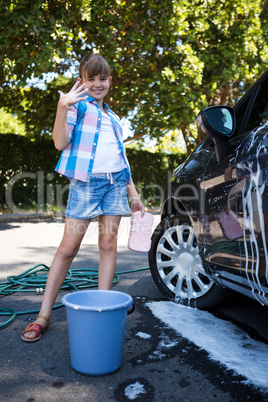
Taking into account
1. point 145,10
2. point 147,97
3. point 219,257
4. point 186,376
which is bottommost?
point 186,376

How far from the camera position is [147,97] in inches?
438

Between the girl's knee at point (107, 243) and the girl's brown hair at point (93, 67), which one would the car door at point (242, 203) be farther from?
the girl's brown hair at point (93, 67)

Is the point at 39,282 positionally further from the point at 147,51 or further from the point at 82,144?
the point at 147,51

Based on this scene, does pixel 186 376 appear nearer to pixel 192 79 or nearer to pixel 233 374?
pixel 233 374

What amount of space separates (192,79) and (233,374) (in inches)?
367

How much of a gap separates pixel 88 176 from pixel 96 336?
97cm

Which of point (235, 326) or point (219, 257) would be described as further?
point (235, 326)

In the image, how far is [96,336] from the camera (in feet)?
6.01

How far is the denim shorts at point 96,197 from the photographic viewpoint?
2.43 meters

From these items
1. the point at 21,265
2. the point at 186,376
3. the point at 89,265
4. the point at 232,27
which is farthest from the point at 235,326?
the point at 232,27

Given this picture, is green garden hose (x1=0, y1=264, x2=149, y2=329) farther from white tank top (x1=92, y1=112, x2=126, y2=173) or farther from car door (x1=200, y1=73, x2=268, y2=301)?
car door (x1=200, y1=73, x2=268, y2=301)

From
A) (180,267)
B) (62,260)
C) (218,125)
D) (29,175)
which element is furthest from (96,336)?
(29,175)

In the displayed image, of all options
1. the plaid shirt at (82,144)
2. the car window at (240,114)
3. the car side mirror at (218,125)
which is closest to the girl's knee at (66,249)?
the plaid shirt at (82,144)

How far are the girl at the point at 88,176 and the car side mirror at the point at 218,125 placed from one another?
0.58 m
